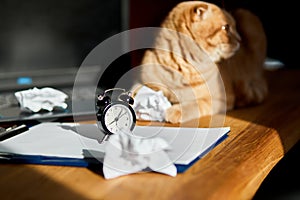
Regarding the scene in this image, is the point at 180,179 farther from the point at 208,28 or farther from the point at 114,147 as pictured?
the point at 208,28

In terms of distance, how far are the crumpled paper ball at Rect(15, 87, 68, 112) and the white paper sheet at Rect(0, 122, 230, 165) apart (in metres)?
0.06

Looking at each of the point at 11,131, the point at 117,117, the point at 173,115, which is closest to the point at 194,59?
the point at 173,115

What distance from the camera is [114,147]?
79 centimetres

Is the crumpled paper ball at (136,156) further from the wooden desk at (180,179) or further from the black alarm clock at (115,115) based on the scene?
the black alarm clock at (115,115)

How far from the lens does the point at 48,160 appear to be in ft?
2.74

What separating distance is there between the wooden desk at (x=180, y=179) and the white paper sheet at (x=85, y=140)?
0.03 m

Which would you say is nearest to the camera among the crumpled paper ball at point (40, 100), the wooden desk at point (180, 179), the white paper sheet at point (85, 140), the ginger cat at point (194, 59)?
the wooden desk at point (180, 179)

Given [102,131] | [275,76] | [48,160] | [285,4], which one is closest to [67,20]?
[102,131]

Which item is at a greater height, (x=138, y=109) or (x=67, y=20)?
(x=67, y=20)

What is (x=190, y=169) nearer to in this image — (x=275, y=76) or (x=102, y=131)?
(x=102, y=131)

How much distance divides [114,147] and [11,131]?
0.31 meters

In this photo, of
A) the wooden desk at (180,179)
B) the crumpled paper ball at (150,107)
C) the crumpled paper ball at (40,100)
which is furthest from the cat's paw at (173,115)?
the crumpled paper ball at (40,100)

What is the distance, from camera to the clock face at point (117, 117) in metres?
0.93

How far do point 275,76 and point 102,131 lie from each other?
999mm
